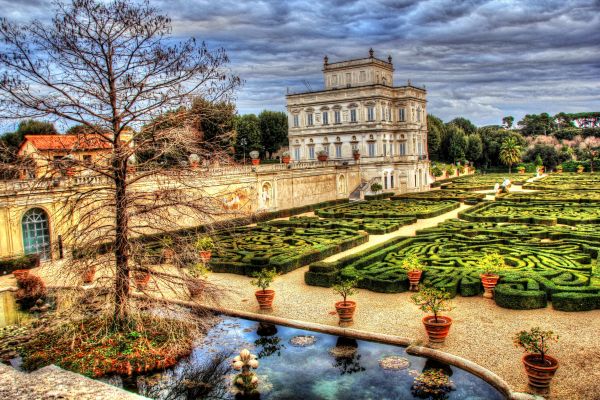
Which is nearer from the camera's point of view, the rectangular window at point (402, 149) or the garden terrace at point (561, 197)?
the garden terrace at point (561, 197)

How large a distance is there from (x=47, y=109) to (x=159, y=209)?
3406 mm

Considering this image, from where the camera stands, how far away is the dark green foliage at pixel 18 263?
2228 centimetres

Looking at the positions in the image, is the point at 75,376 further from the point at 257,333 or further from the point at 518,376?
the point at 518,376

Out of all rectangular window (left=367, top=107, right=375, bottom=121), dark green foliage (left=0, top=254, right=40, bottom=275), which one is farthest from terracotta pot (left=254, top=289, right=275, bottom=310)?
rectangular window (left=367, top=107, right=375, bottom=121)

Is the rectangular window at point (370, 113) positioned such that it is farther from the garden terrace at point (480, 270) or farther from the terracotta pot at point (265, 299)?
the terracotta pot at point (265, 299)

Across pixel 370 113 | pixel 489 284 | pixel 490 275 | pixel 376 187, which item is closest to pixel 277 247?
pixel 490 275

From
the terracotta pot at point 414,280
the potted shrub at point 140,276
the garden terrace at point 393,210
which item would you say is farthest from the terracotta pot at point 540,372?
the garden terrace at point 393,210

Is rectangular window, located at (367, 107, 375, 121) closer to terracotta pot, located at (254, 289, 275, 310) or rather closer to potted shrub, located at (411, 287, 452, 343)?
terracotta pot, located at (254, 289, 275, 310)

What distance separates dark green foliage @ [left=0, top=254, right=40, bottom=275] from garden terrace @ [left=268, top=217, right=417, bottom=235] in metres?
13.1

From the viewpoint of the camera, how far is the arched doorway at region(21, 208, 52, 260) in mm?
24297

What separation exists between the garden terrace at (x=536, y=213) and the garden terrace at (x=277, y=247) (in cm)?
913

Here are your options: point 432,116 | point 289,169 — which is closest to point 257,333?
point 289,169

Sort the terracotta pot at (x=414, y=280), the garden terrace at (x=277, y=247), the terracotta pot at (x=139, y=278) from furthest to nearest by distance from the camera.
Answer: the garden terrace at (x=277, y=247), the terracotta pot at (x=414, y=280), the terracotta pot at (x=139, y=278)

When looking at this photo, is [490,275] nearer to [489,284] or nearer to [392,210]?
[489,284]
